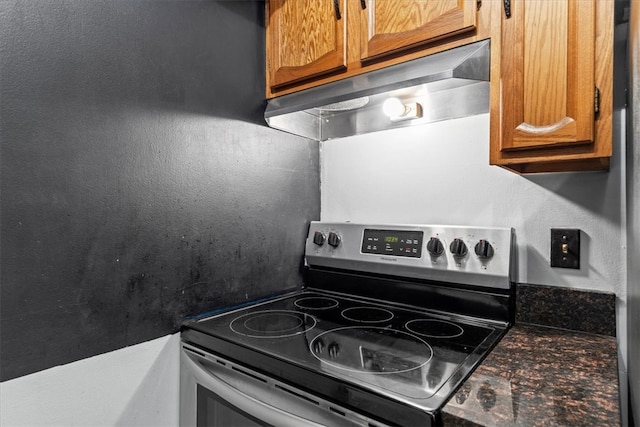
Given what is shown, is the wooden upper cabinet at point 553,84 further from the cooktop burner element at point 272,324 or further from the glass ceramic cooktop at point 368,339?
the cooktop burner element at point 272,324

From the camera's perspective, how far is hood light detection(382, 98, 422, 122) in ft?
4.26

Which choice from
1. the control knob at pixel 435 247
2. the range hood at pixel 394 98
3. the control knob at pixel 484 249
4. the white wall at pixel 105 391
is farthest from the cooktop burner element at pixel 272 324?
the range hood at pixel 394 98

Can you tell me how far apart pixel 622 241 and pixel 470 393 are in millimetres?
714

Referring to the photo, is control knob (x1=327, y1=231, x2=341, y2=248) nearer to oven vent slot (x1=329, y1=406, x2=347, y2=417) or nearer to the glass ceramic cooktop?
the glass ceramic cooktop

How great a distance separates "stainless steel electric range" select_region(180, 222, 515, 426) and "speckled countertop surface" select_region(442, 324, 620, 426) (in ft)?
0.13

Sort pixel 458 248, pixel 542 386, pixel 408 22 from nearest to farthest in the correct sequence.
→ pixel 542 386, pixel 408 22, pixel 458 248

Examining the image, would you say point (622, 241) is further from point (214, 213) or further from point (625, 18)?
point (214, 213)

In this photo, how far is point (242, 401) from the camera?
88cm

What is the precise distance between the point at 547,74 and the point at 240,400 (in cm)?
109

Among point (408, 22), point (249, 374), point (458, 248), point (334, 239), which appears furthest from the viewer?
point (334, 239)

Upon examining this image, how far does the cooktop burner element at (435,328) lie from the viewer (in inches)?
39.2

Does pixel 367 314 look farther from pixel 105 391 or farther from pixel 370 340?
pixel 105 391

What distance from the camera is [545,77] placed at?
838 mm

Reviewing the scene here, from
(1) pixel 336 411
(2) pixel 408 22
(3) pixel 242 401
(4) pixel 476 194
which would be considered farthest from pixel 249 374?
(2) pixel 408 22
